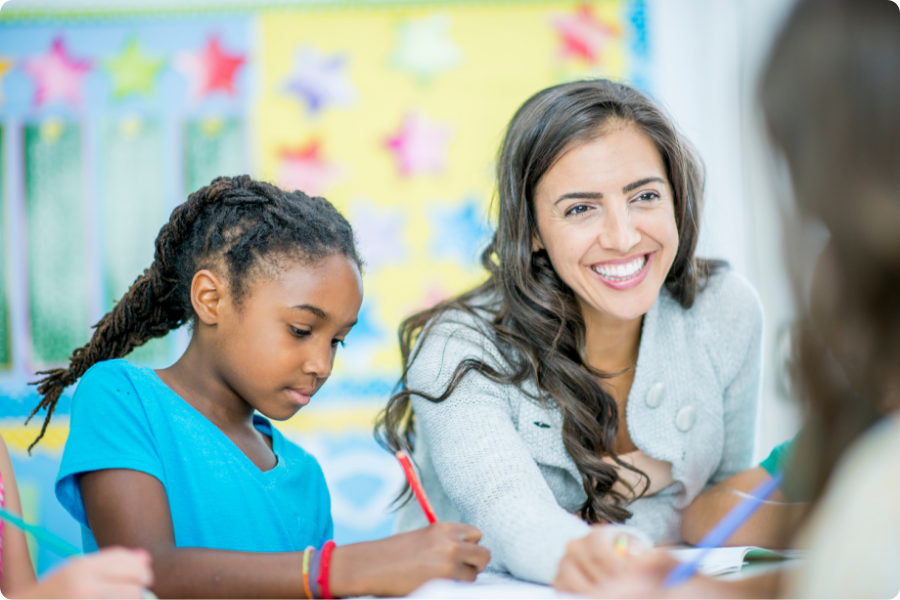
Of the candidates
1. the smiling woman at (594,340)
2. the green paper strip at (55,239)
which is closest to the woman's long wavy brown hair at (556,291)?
the smiling woman at (594,340)

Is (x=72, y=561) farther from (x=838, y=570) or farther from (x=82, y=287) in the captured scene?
(x=82, y=287)

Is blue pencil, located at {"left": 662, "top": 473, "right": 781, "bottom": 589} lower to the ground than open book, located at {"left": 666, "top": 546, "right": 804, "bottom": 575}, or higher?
lower

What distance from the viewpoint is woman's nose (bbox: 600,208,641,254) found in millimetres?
1078

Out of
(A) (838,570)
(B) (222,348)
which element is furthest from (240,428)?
(A) (838,570)

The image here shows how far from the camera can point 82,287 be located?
2.32 meters

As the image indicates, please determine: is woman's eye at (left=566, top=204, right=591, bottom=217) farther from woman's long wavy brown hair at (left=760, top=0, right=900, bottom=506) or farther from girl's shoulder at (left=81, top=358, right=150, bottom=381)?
girl's shoulder at (left=81, top=358, right=150, bottom=381)

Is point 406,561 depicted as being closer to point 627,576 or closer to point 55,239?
point 627,576

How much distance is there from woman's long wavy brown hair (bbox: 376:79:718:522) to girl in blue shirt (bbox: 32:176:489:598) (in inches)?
8.1

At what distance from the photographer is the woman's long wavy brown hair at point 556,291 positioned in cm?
109

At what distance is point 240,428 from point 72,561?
415 mm

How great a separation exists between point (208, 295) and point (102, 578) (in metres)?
0.47

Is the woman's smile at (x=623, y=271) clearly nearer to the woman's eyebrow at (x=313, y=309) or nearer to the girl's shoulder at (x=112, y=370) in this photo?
the woman's eyebrow at (x=313, y=309)

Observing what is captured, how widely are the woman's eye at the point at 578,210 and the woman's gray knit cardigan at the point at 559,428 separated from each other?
24cm

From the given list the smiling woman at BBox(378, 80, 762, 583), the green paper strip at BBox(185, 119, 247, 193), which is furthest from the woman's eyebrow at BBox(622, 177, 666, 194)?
the green paper strip at BBox(185, 119, 247, 193)
